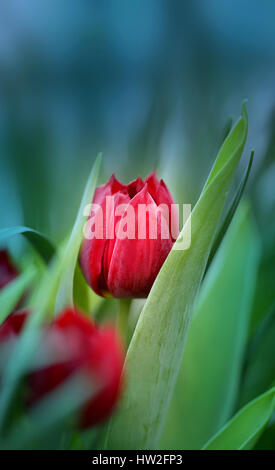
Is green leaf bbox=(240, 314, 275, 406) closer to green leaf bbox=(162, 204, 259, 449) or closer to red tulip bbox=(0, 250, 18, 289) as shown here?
green leaf bbox=(162, 204, 259, 449)

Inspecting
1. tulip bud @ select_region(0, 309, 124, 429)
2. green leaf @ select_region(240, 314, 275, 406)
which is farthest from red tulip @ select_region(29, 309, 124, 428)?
green leaf @ select_region(240, 314, 275, 406)

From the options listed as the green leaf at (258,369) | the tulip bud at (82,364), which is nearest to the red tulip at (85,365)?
the tulip bud at (82,364)

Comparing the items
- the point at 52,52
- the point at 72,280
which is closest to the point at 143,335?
the point at 72,280

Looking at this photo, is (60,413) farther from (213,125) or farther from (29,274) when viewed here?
(213,125)

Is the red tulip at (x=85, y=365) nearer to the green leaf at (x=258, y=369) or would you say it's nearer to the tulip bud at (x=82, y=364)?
the tulip bud at (x=82, y=364)

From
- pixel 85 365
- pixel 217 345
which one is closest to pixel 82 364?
pixel 85 365

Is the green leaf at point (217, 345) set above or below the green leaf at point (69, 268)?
below

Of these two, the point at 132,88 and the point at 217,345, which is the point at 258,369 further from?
the point at 132,88
